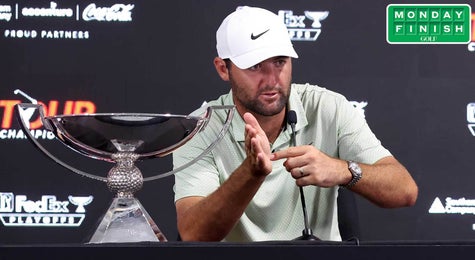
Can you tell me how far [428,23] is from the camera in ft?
11.1

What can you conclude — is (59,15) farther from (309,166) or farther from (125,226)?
(125,226)

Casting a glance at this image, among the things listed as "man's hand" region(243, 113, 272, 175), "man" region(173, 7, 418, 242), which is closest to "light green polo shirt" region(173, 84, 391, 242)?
"man" region(173, 7, 418, 242)

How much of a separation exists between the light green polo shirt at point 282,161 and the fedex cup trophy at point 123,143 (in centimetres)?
69

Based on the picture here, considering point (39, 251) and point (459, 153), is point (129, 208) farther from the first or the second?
point (459, 153)

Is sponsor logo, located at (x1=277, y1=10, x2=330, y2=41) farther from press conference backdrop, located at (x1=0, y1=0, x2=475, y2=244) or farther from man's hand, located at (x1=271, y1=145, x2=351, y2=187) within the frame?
man's hand, located at (x1=271, y1=145, x2=351, y2=187)

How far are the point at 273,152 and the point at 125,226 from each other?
0.78 meters

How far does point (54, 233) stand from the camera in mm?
3352

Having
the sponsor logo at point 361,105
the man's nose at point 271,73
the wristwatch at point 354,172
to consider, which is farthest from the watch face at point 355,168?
the sponsor logo at point 361,105

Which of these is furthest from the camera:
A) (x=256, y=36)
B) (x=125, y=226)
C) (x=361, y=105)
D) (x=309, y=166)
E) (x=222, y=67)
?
(x=361, y=105)

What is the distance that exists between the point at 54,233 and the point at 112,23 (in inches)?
28.8

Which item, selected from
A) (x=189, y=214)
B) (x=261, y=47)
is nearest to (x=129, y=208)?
(x=189, y=214)

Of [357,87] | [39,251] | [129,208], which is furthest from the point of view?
[357,87]

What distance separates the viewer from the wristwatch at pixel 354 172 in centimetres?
226

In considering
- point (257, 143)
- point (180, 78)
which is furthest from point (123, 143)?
point (180, 78)
